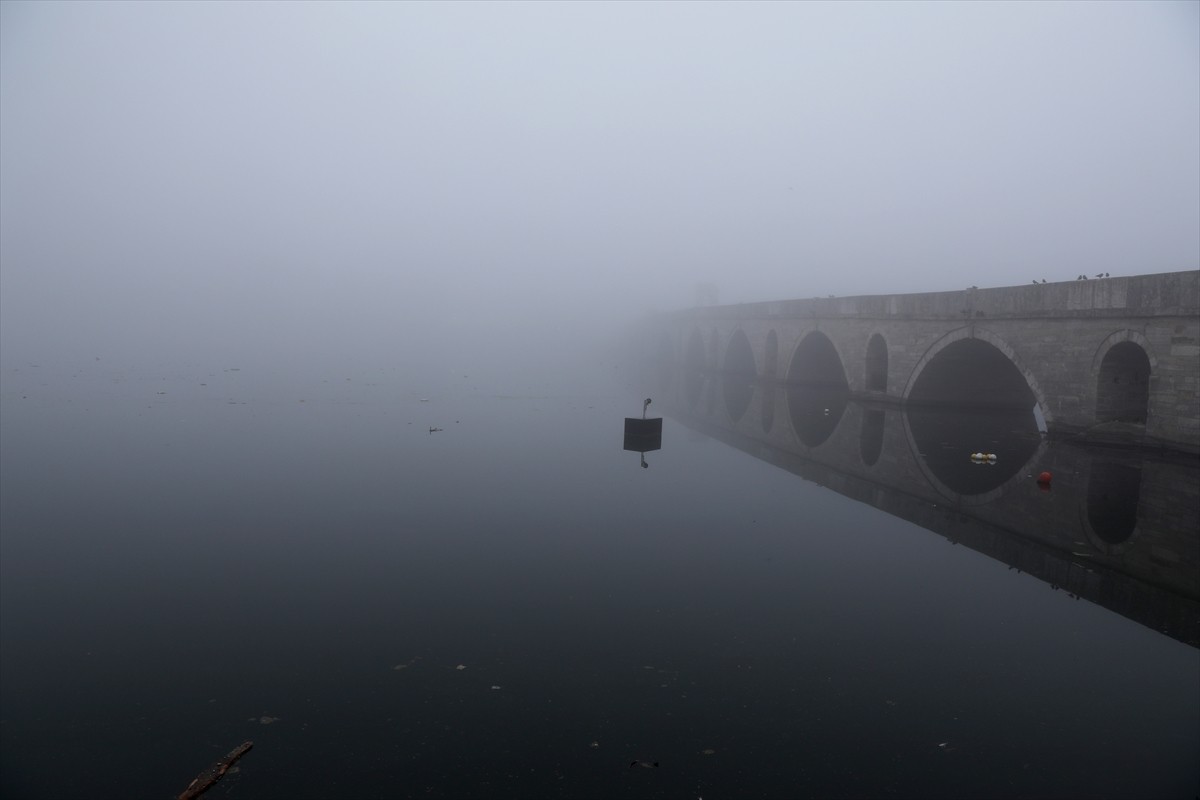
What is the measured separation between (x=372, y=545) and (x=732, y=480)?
689 centimetres

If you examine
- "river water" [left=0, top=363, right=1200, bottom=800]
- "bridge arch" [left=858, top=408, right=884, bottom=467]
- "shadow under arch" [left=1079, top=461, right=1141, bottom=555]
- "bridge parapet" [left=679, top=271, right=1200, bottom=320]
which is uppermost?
"bridge parapet" [left=679, top=271, right=1200, bottom=320]

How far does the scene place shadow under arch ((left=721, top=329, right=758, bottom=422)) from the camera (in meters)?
31.5

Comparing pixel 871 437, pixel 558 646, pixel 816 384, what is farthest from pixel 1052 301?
pixel 558 646

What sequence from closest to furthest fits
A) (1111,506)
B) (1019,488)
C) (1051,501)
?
(1111,506) → (1051,501) → (1019,488)

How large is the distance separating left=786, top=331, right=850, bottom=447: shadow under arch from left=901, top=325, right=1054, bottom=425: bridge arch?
2.39m

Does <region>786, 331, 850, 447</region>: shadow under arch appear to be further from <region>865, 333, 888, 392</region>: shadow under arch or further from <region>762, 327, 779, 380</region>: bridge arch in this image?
<region>865, 333, 888, 392</region>: shadow under arch

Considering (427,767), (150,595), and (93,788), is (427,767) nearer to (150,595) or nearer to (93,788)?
(93,788)

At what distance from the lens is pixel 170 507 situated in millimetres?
11398

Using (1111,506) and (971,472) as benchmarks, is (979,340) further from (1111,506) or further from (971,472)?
(1111,506)

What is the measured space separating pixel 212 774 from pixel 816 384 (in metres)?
32.7

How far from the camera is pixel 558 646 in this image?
6.65 metres

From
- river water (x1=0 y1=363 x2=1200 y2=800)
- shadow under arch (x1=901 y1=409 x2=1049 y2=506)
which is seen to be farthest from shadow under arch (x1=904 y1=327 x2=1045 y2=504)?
river water (x1=0 y1=363 x2=1200 y2=800)

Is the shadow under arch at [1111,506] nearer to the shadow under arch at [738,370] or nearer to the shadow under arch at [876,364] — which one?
the shadow under arch at [876,364]

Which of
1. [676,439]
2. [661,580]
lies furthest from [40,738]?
[676,439]
